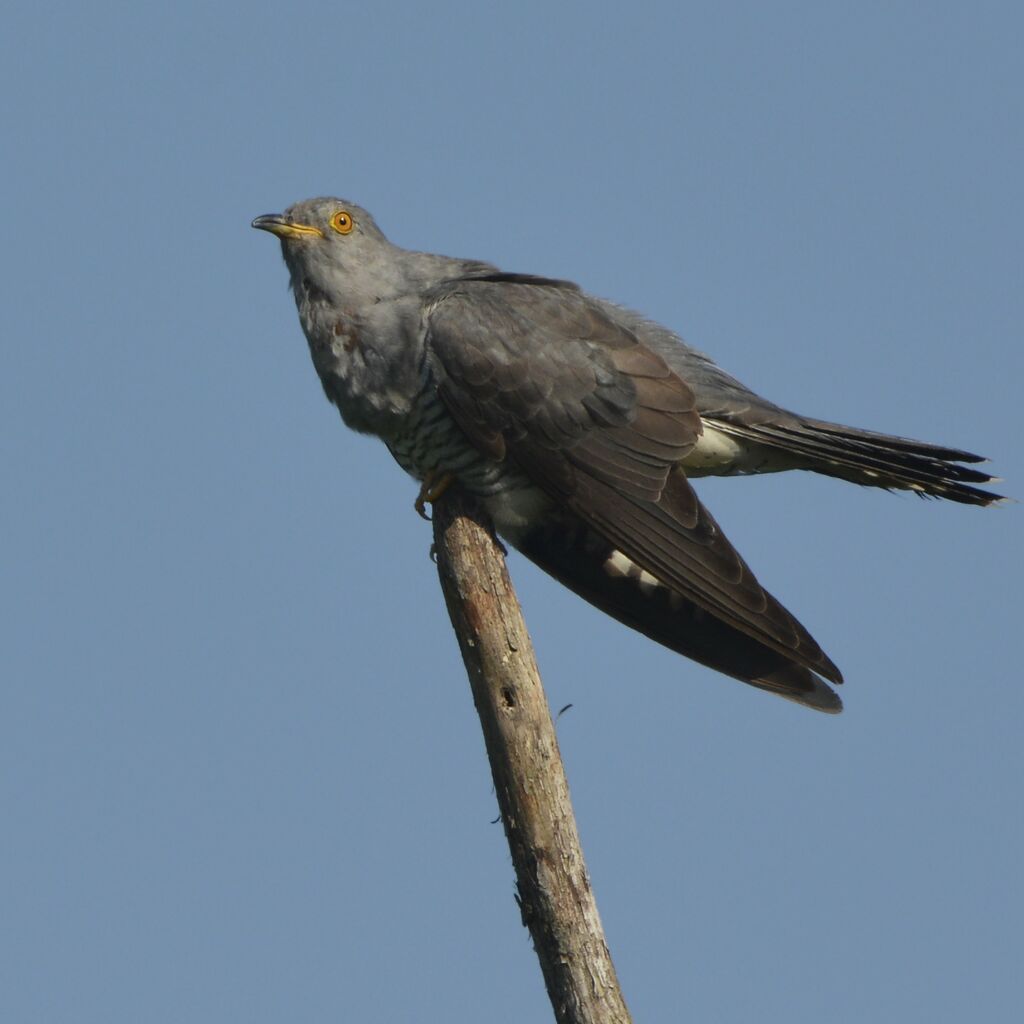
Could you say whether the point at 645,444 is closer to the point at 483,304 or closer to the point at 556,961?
the point at 483,304

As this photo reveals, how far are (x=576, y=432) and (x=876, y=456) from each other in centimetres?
102

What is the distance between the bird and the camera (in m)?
4.33

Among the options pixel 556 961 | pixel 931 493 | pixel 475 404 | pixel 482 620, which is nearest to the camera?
pixel 556 961

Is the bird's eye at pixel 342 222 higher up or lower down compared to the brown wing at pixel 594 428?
higher up

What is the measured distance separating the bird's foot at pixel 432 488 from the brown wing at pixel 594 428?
18 centimetres

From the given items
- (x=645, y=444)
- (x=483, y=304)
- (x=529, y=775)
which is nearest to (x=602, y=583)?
(x=645, y=444)

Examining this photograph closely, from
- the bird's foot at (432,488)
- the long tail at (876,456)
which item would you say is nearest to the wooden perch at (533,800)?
the bird's foot at (432,488)

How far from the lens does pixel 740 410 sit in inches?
187

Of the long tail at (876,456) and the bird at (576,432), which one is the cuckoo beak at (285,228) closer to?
the bird at (576,432)

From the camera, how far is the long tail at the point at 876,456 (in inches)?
180

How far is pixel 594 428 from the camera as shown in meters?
4.46

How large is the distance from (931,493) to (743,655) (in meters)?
0.88

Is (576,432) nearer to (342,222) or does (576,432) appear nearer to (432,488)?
(432,488)

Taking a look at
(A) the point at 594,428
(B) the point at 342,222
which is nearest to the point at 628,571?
(A) the point at 594,428
